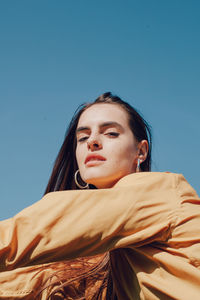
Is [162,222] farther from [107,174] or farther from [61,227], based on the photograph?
[107,174]

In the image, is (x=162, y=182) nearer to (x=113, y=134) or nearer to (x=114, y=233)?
(x=114, y=233)

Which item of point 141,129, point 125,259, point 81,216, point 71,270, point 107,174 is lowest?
point 71,270

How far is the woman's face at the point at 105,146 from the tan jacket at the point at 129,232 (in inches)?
17.5

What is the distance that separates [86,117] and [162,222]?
1.32 m

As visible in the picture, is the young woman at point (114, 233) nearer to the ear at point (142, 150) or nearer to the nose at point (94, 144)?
the nose at point (94, 144)

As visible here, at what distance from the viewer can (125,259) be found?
94.4 inches

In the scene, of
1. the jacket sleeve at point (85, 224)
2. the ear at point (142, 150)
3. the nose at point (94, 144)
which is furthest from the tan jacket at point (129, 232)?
the ear at point (142, 150)

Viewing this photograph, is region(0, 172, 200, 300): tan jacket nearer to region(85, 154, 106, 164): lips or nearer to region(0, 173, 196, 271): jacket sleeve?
region(0, 173, 196, 271): jacket sleeve


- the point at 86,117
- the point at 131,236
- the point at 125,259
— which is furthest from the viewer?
the point at 86,117

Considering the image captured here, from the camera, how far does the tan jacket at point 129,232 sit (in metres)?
1.85

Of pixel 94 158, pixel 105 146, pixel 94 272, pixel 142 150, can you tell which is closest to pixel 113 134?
pixel 105 146

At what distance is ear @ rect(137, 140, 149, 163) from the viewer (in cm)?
312

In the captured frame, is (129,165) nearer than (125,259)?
No

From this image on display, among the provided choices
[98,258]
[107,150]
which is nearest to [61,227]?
[107,150]
